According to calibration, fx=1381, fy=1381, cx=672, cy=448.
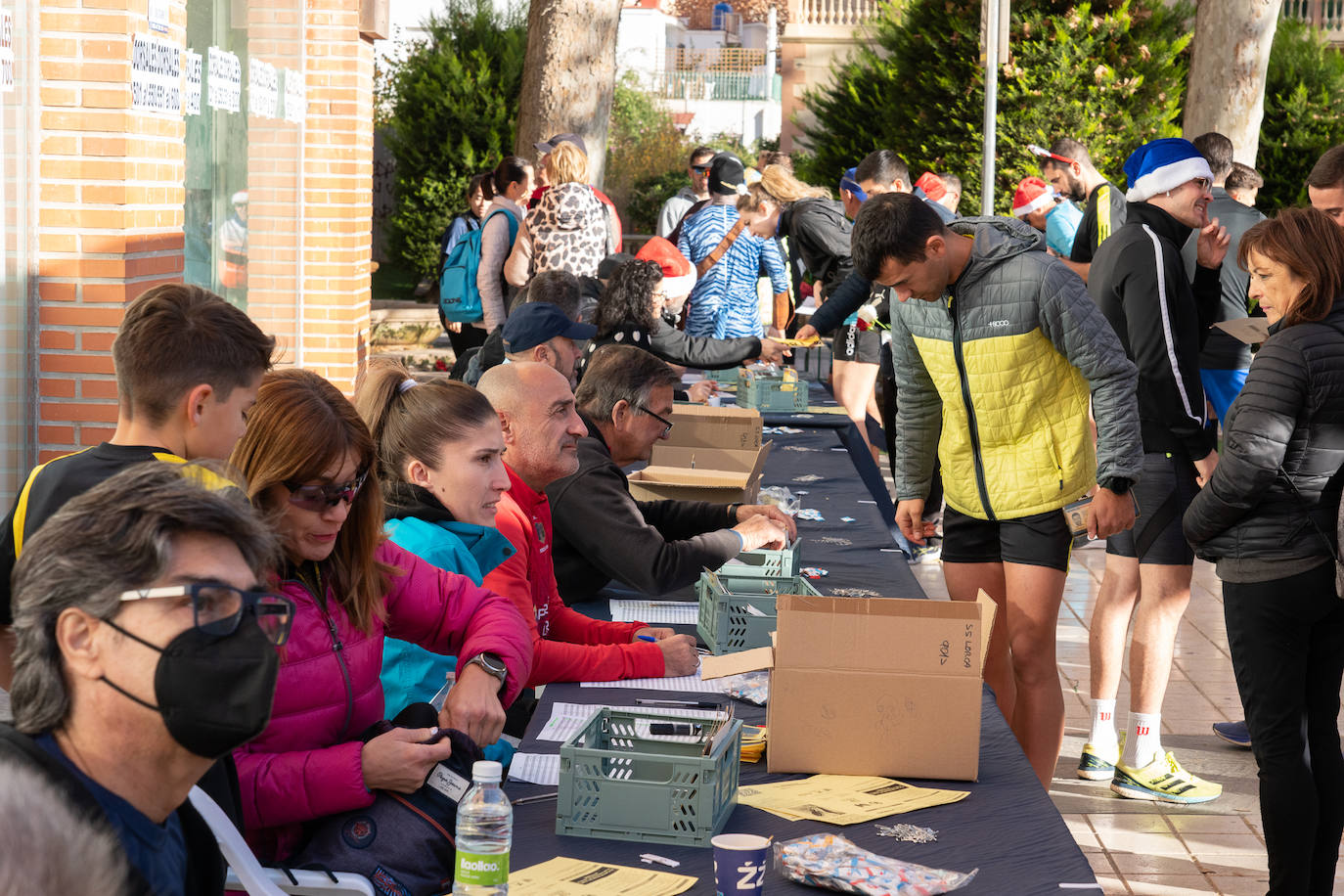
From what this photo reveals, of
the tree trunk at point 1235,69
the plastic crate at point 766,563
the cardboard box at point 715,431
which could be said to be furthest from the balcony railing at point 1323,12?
the plastic crate at point 766,563

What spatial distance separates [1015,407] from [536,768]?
1769 mm

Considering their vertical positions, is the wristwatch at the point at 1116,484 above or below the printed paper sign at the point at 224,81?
below

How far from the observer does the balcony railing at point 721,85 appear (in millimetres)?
39206

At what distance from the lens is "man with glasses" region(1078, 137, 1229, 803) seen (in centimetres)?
385

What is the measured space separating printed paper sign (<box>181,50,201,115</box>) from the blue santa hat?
10.0ft

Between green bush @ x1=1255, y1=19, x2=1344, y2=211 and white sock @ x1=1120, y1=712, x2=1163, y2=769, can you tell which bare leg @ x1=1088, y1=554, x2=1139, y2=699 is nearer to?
white sock @ x1=1120, y1=712, x2=1163, y2=769

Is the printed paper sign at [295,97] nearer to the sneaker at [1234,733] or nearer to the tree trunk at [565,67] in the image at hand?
the tree trunk at [565,67]

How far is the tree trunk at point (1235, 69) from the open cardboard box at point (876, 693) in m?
10.1

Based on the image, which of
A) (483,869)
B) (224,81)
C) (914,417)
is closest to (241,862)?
(483,869)

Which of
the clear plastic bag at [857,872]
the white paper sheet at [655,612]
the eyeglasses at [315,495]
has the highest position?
the eyeglasses at [315,495]

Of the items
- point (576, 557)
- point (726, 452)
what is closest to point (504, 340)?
point (726, 452)

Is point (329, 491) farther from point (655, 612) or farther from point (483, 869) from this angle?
point (655, 612)

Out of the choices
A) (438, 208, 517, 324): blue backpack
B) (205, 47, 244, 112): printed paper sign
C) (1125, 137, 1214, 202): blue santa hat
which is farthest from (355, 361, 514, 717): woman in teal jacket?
(438, 208, 517, 324): blue backpack

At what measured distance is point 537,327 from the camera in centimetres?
457
